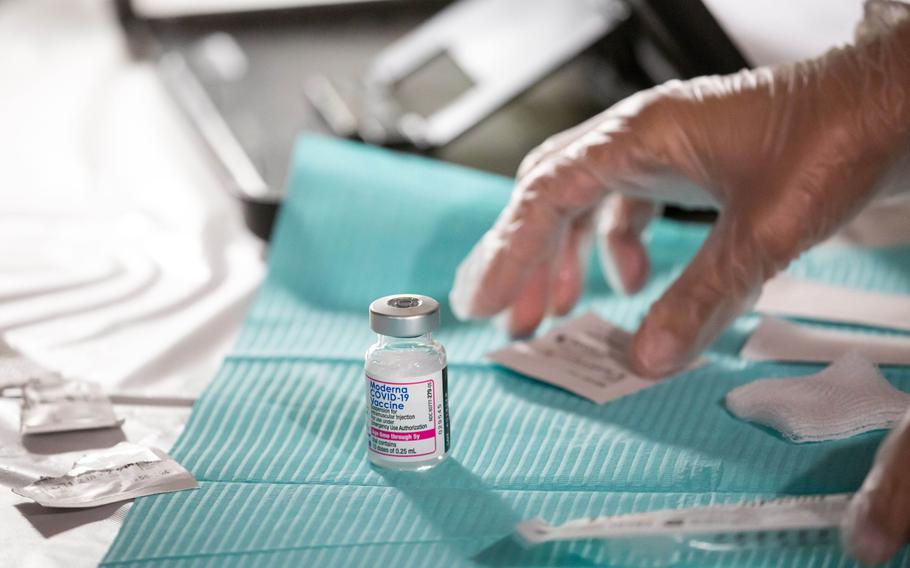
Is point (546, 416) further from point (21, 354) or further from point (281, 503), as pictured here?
point (21, 354)

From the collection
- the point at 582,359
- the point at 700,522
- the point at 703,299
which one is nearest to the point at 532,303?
the point at 582,359

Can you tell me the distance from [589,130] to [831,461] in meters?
0.46

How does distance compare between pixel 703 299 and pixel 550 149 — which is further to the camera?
pixel 550 149

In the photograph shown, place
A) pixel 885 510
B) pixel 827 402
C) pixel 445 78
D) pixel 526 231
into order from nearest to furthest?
pixel 885 510
pixel 827 402
pixel 526 231
pixel 445 78

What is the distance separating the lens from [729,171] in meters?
1.07

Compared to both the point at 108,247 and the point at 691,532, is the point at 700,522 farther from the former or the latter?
the point at 108,247

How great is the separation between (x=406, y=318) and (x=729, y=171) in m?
0.41

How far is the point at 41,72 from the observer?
6.76 ft

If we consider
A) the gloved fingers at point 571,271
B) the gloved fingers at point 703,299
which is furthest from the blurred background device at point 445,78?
the gloved fingers at point 703,299

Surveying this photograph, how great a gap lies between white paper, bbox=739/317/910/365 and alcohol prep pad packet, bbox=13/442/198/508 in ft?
2.09

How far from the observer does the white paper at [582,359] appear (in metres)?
1.08

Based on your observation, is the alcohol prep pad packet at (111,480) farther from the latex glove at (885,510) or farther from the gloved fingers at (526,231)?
the latex glove at (885,510)

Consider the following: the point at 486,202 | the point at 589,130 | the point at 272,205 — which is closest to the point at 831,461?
the point at 589,130

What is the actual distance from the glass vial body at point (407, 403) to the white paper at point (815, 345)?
0.43m
